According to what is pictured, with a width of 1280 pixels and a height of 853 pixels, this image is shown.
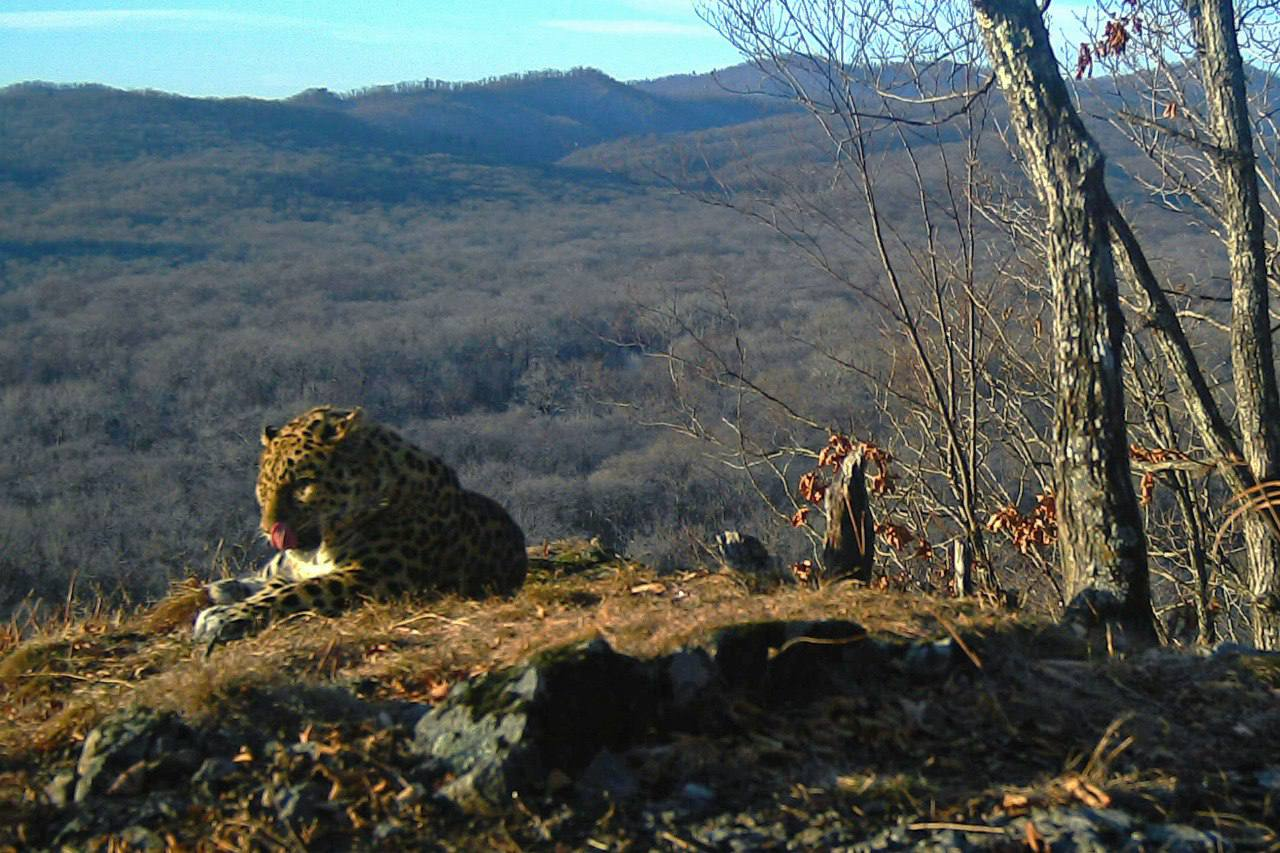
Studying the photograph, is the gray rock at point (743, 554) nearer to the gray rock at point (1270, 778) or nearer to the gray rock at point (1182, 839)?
the gray rock at point (1270, 778)

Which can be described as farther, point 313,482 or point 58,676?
point 313,482

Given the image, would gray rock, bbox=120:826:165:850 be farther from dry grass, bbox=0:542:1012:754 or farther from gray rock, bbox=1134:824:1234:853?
gray rock, bbox=1134:824:1234:853

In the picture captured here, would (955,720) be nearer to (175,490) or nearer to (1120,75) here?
(1120,75)

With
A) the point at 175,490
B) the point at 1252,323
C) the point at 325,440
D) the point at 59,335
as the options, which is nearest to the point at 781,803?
the point at 325,440

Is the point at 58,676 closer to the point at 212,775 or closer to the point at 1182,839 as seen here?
the point at 212,775

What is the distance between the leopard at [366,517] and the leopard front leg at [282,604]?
0.01 m

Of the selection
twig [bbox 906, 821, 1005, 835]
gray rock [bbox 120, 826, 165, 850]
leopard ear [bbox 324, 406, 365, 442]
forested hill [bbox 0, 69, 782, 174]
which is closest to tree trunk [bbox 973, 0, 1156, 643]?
twig [bbox 906, 821, 1005, 835]

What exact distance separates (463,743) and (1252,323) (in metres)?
5.40

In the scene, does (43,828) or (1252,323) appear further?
(1252,323)

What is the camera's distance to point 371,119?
9775 centimetres

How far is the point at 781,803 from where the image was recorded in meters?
3.56

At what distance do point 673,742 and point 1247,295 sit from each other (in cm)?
499

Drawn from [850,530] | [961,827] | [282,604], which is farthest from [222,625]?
[961,827]

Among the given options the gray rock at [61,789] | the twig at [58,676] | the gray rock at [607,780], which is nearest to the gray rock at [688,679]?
the gray rock at [607,780]
